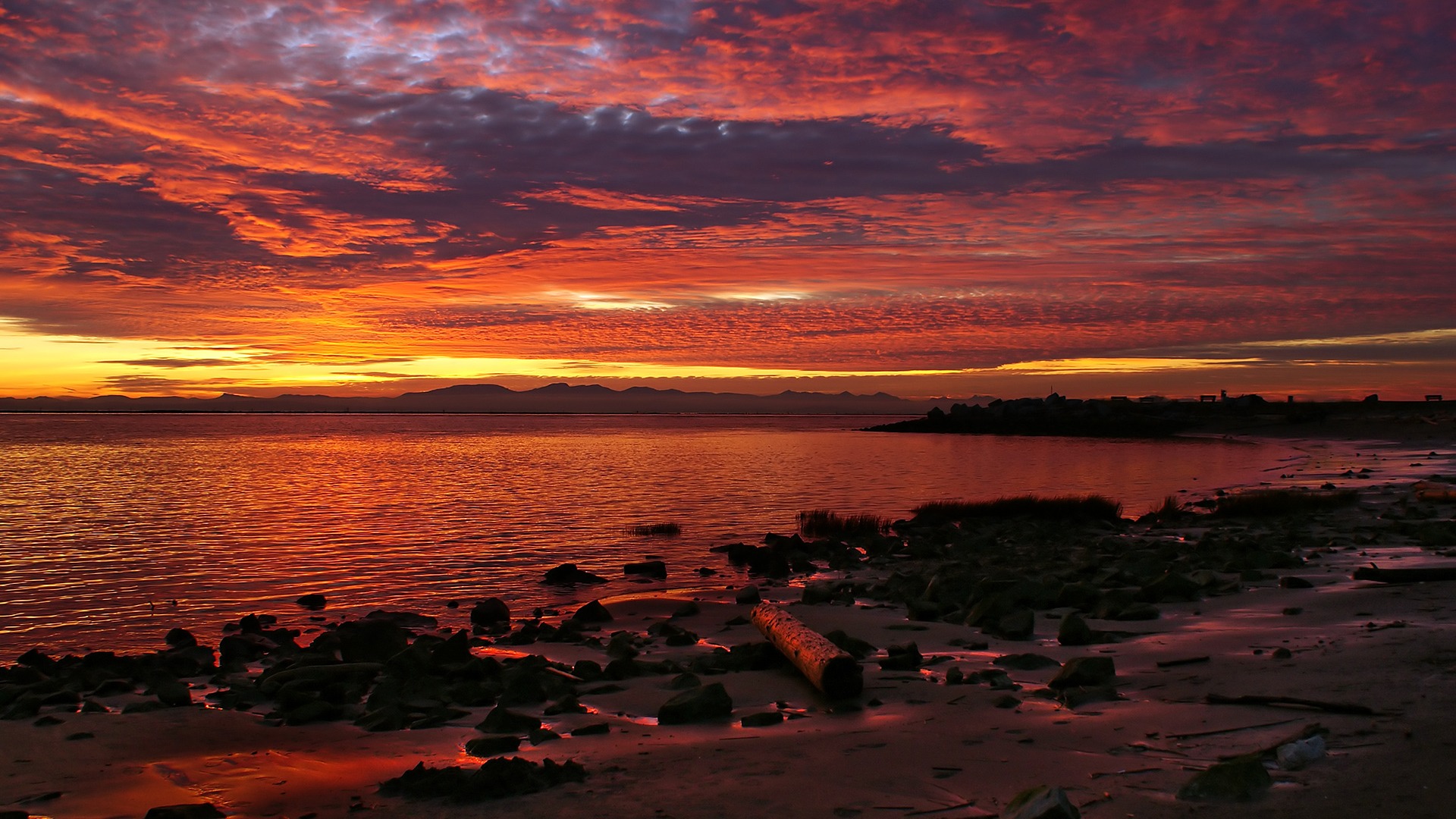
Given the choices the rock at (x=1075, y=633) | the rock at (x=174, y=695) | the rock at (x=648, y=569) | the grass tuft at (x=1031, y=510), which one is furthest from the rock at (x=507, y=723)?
the grass tuft at (x=1031, y=510)

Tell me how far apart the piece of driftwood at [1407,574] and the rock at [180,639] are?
18262mm

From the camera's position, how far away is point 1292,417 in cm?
11419

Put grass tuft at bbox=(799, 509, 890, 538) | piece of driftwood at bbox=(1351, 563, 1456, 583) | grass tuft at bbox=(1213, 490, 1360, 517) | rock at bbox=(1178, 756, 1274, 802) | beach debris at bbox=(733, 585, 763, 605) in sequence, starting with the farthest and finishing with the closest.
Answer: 1. grass tuft at bbox=(799, 509, 890, 538)
2. grass tuft at bbox=(1213, 490, 1360, 517)
3. beach debris at bbox=(733, 585, 763, 605)
4. piece of driftwood at bbox=(1351, 563, 1456, 583)
5. rock at bbox=(1178, 756, 1274, 802)

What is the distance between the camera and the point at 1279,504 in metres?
28.1

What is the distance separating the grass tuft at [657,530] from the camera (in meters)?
28.8

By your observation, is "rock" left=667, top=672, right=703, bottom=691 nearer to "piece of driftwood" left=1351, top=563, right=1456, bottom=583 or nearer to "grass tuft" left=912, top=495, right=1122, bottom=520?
"piece of driftwood" left=1351, top=563, right=1456, bottom=583

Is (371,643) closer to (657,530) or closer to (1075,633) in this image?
(1075,633)

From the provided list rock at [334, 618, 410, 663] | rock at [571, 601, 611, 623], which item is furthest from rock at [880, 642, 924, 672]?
rock at [334, 618, 410, 663]

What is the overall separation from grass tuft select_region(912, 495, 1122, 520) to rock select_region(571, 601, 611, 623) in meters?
17.3

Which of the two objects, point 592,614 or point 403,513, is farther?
Result: point 403,513

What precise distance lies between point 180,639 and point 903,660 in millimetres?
11480

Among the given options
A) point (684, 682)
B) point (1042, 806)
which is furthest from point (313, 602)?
point (1042, 806)

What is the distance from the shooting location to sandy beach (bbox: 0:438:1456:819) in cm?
648

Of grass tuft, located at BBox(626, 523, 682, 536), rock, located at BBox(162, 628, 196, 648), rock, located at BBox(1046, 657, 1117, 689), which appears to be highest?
rock, located at BBox(1046, 657, 1117, 689)
